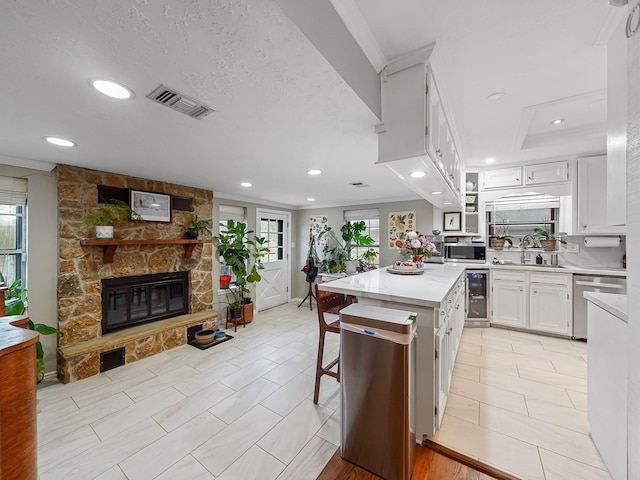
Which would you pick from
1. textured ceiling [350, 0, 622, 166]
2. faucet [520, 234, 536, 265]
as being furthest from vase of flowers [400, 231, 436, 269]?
faucet [520, 234, 536, 265]

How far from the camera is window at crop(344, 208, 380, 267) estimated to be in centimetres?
507

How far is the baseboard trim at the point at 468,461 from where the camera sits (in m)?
1.41

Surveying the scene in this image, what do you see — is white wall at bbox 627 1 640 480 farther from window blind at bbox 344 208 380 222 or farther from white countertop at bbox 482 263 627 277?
window blind at bbox 344 208 380 222

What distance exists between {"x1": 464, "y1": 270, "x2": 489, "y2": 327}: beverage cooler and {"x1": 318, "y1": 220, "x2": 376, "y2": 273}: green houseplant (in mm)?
1801

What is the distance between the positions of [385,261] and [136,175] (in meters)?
4.20

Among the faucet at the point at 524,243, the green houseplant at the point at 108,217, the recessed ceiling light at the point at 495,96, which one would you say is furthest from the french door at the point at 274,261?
the faucet at the point at 524,243

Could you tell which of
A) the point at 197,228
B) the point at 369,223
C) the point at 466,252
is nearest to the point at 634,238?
the point at 466,252

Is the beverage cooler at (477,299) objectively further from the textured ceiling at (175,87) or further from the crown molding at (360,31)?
the crown molding at (360,31)

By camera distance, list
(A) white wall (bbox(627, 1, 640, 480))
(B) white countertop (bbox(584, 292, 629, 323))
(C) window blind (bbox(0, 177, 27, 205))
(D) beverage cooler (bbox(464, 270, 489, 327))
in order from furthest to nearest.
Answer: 1. (D) beverage cooler (bbox(464, 270, 489, 327))
2. (C) window blind (bbox(0, 177, 27, 205))
3. (B) white countertop (bbox(584, 292, 629, 323))
4. (A) white wall (bbox(627, 1, 640, 480))

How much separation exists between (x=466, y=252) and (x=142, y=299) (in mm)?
4800

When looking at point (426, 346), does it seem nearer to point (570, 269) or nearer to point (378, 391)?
point (378, 391)

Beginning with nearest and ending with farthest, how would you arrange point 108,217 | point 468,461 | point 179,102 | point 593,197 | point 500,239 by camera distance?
1. point 179,102
2. point 468,461
3. point 108,217
4. point 593,197
5. point 500,239

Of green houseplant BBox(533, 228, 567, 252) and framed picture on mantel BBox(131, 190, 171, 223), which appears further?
green houseplant BBox(533, 228, 567, 252)

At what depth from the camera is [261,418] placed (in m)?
1.91
